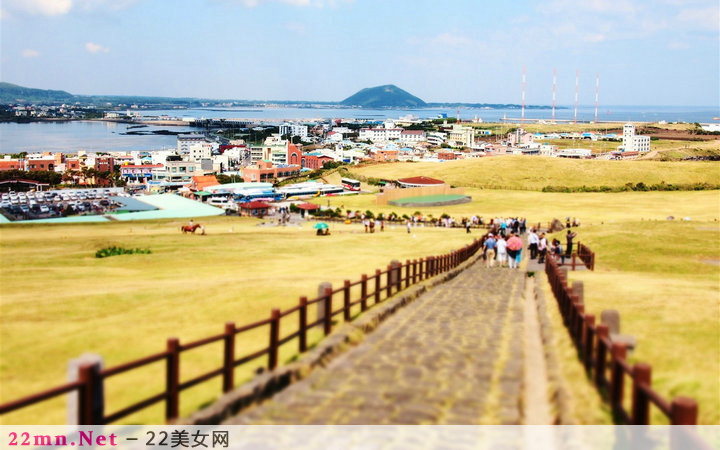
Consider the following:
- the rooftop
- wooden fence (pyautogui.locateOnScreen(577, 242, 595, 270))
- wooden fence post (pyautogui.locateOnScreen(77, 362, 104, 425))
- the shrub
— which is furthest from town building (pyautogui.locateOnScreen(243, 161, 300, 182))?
wooden fence post (pyautogui.locateOnScreen(77, 362, 104, 425))

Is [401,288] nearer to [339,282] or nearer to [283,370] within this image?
[339,282]

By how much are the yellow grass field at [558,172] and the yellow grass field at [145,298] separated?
6060 cm

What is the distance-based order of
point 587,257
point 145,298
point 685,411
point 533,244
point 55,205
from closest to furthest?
point 685,411 < point 145,298 < point 587,257 < point 533,244 < point 55,205

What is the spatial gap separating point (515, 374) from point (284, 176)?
5487 inches

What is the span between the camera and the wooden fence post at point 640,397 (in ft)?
19.2

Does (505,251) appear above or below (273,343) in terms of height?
below

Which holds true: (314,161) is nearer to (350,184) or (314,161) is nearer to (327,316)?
(350,184)

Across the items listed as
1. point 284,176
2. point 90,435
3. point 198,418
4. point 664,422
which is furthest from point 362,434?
point 284,176

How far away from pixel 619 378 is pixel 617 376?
3 centimetres

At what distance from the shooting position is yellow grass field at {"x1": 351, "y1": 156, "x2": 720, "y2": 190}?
90.6 metres

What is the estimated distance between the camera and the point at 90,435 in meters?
6.05

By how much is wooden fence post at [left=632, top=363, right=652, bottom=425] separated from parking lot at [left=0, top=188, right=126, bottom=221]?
256 ft

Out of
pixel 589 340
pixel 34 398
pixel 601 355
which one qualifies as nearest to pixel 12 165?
pixel 589 340

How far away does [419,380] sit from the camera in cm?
912
